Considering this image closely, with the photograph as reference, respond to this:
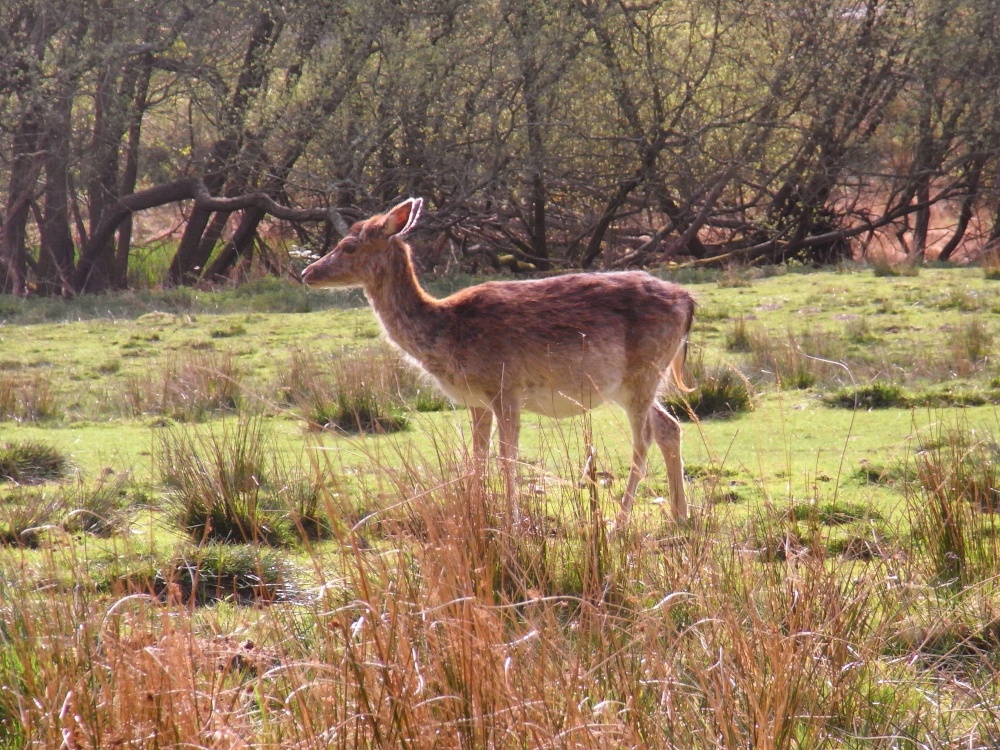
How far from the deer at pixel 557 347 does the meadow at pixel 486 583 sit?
2.07 ft

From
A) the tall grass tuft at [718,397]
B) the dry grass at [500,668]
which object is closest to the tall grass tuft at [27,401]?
the tall grass tuft at [718,397]

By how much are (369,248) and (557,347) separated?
1.68 m

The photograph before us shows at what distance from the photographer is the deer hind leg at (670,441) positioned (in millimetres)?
7004

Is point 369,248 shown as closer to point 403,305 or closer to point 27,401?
point 403,305

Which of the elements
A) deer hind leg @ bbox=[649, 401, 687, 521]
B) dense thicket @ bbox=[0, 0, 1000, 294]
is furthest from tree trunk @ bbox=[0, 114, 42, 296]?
deer hind leg @ bbox=[649, 401, 687, 521]

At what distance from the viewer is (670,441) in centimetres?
727

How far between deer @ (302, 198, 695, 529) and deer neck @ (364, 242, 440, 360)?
0.01 metres

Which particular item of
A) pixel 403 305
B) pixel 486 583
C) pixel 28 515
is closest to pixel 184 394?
pixel 403 305

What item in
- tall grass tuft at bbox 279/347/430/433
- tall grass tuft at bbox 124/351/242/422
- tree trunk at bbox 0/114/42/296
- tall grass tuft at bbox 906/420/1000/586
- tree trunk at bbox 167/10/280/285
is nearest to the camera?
tall grass tuft at bbox 906/420/1000/586

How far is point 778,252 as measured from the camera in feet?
77.3

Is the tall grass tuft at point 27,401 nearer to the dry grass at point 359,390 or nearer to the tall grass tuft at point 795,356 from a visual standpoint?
the dry grass at point 359,390

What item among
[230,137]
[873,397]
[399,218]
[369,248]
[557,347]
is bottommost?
[873,397]

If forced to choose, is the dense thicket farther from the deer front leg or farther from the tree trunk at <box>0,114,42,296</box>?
the deer front leg

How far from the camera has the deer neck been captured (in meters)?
7.52
